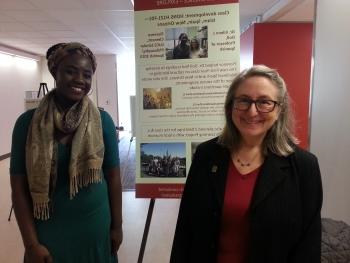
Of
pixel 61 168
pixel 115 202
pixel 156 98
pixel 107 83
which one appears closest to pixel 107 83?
pixel 107 83

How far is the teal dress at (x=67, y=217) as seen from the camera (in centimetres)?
133

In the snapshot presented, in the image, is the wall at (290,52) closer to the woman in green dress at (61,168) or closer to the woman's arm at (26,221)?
the woman in green dress at (61,168)

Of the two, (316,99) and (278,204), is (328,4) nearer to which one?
(316,99)

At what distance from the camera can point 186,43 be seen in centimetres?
205

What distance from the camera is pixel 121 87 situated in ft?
35.4

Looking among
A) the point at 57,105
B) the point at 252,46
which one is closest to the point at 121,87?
the point at 252,46

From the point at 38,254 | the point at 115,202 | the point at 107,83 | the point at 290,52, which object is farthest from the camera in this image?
the point at 107,83

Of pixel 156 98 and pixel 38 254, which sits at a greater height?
pixel 156 98

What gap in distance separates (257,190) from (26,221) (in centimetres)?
98

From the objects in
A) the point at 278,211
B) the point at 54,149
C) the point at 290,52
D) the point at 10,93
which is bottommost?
the point at 278,211

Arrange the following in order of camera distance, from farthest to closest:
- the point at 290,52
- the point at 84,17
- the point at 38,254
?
the point at 84,17 < the point at 290,52 < the point at 38,254

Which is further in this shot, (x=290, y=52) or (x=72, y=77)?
(x=290, y=52)

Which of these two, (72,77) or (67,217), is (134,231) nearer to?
(67,217)

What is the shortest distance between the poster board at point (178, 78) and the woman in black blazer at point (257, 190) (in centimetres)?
81
